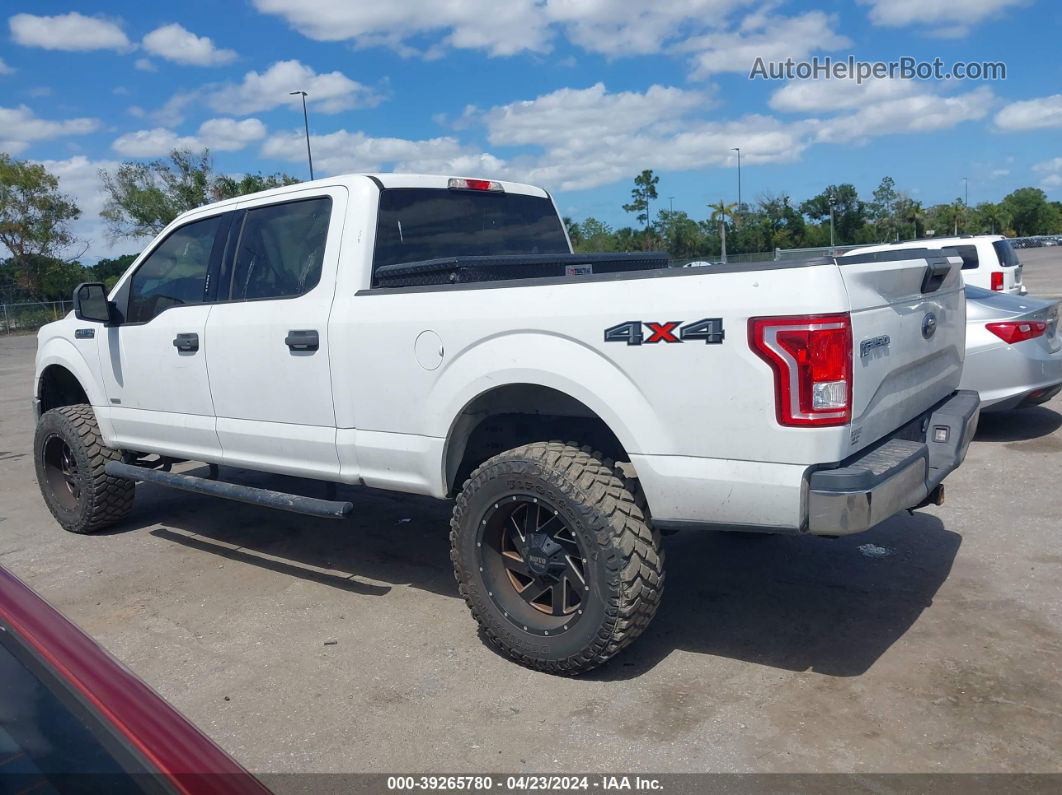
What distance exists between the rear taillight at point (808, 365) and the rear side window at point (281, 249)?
2.50m

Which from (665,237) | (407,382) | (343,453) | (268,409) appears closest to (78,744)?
(407,382)

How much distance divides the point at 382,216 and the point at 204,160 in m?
44.7

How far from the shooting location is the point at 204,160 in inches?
1777

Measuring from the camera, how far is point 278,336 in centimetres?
469

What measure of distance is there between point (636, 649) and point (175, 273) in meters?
3.64

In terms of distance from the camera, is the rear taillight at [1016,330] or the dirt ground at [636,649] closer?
the dirt ground at [636,649]

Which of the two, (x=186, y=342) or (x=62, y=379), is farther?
(x=62, y=379)

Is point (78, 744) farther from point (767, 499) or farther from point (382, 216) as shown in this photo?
point (382, 216)

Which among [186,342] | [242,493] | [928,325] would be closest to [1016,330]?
[928,325]

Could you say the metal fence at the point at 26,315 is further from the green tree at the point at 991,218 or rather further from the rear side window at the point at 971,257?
the green tree at the point at 991,218

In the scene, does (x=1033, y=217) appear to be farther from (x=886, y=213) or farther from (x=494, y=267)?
(x=494, y=267)

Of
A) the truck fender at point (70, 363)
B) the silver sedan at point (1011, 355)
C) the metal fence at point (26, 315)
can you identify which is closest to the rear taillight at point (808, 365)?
the truck fender at point (70, 363)

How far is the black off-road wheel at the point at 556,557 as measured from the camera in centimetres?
356

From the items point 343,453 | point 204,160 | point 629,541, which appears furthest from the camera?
point 204,160
